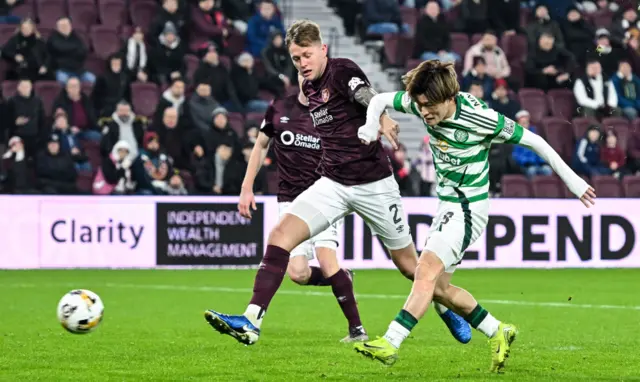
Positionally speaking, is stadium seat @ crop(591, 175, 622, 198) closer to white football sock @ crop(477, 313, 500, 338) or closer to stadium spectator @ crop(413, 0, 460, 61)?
stadium spectator @ crop(413, 0, 460, 61)

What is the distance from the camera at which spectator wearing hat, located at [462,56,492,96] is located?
2148 centimetres

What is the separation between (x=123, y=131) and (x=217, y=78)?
7.55 feet

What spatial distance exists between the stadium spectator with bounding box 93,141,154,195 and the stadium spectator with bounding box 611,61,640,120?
8.96 meters

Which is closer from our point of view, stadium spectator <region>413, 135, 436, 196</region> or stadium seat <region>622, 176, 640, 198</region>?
stadium spectator <region>413, 135, 436, 196</region>

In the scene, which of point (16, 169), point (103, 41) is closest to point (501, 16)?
point (103, 41)

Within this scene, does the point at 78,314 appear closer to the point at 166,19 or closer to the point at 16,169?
the point at 16,169

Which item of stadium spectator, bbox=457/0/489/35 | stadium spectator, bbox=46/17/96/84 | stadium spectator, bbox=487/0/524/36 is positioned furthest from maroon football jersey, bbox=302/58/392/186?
stadium spectator, bbox=487/0/524/36

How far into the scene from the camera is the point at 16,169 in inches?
725

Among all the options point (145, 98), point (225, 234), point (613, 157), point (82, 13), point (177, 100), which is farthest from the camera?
point (82, 13)

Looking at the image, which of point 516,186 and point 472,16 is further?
point 472,16

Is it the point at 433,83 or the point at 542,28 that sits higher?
the point at 542,28

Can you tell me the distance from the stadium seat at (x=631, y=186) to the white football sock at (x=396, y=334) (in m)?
14.2

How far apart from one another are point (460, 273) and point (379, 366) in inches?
413

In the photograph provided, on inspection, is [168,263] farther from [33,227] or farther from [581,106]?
[581,106]
